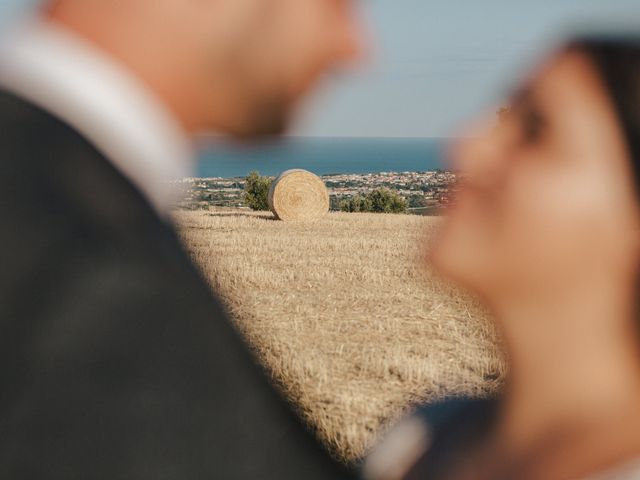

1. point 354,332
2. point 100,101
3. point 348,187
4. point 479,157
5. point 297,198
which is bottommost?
A: point 100,101

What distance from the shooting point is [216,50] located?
1.80ft

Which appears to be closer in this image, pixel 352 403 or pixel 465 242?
pixel 465 242

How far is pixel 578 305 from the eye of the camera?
42.9 inches

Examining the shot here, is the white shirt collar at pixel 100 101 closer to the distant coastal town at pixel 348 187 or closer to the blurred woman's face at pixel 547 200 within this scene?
the blurred woman's face at pixel 547 200

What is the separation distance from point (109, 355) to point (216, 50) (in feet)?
0.75

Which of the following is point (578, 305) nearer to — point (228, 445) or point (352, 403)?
point (228, 445)

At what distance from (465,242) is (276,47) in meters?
0.55

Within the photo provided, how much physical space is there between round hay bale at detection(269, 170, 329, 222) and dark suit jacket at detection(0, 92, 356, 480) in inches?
955

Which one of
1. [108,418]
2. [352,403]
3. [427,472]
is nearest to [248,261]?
[352,403]

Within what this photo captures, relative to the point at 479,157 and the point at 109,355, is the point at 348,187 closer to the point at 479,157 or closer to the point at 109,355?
the point at 479,157

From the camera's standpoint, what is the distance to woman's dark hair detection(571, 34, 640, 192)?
109 centimetres

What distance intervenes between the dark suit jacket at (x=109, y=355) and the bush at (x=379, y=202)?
41.3 m

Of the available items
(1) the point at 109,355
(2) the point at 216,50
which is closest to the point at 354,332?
(2) the point at 216,50

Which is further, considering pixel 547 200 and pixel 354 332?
pixel 354 332
